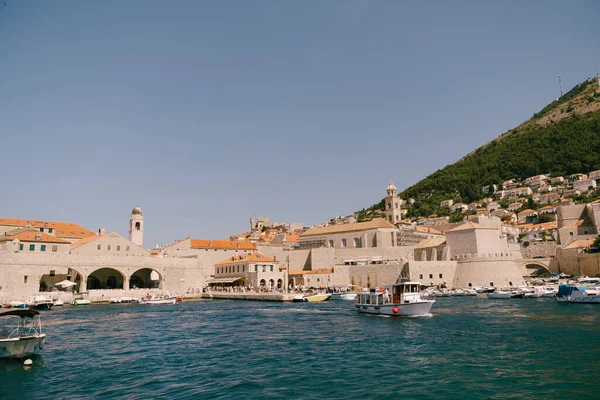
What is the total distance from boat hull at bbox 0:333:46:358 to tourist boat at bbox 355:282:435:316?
18809mm

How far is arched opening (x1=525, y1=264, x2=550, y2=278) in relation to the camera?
5673cm

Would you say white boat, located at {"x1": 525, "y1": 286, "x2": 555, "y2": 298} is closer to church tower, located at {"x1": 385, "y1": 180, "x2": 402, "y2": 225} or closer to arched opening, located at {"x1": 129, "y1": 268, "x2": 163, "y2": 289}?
church tower, located at {"x1": 385, "y1": 180, "x2": 402, "y2": 225}

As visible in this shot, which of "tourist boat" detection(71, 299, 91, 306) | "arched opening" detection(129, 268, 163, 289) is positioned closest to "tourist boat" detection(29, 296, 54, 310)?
"tourist boat" detection(71, 299, 91, 306)

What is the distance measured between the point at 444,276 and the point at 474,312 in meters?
22.5

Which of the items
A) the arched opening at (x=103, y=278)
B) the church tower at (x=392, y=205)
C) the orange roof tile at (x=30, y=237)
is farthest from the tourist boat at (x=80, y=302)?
the church tower at (x=392, y=205)

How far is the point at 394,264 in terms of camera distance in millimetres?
50156

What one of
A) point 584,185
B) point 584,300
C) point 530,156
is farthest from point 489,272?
point 530,156

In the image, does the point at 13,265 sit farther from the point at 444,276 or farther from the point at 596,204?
the point at 596,204

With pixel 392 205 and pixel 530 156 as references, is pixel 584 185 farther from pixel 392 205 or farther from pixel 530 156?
pixel 392 205

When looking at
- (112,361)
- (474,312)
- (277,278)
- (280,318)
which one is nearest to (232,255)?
(277,278)

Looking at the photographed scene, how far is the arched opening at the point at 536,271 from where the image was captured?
186 ft

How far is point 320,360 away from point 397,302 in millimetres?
13691

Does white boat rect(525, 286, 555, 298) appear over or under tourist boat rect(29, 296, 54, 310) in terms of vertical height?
under

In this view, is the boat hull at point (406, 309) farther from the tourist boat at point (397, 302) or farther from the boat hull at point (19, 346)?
the boat hull at point (19, 346)
